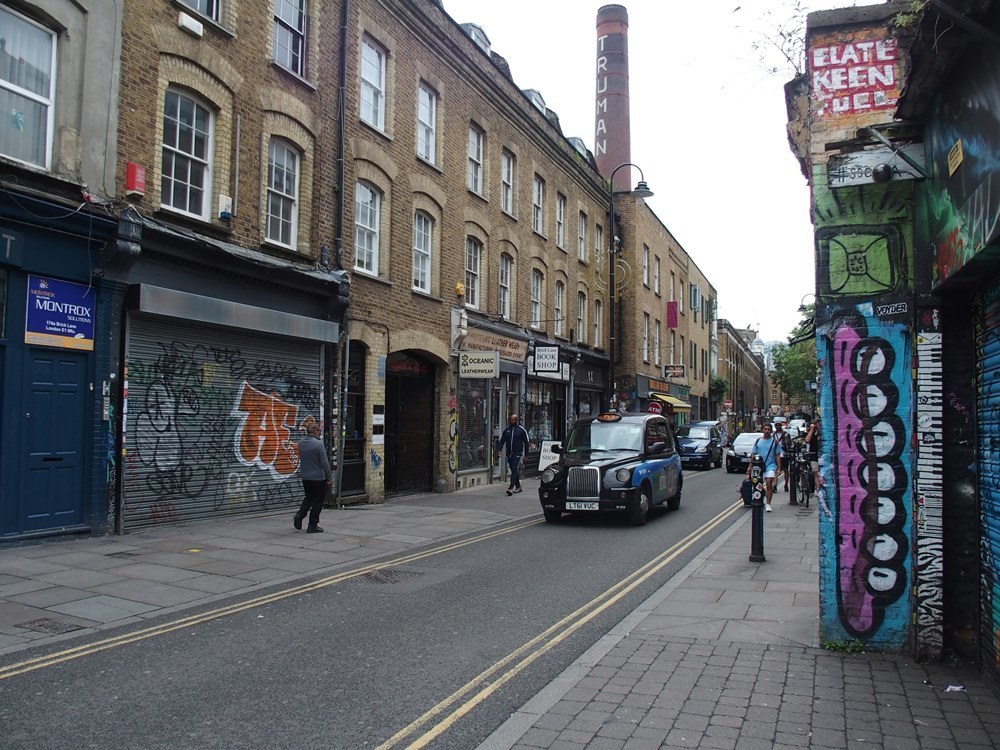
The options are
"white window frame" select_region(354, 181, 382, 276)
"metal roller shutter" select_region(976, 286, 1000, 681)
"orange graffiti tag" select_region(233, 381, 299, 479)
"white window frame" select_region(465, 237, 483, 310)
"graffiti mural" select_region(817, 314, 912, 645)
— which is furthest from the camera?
"white window frame" select_region(465, 237, 483, 310)

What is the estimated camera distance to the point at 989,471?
4957 millimetres

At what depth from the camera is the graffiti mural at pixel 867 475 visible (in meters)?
5.51

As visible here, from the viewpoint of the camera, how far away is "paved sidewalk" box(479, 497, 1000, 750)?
409 centimetres

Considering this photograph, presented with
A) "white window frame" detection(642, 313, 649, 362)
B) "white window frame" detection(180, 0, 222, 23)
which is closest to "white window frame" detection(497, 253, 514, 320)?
"white window frame" detection(180, 0, 222, 23)

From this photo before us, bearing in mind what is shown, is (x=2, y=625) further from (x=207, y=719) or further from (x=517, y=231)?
(x=517, y=231)

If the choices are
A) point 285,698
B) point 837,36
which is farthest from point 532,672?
point 837,36

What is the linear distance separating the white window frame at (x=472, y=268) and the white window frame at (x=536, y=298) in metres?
3.79

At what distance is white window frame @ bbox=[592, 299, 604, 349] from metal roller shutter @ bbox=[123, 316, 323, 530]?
17.5 m

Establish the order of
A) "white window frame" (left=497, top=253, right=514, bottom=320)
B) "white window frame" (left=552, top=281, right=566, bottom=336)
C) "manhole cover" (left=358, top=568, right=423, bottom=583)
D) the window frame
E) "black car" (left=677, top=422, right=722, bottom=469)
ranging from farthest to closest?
1. "black car" (left=677, top=422, right=722, bottom=469)
2. "white window frame" (left=552, top=281, right=566, bottom=336)
3. "white window frame" (left=497, top=253, right=514, bottom=320)
4. the window frame
5. "manhole cover" (left=358, top=568, right=423, bottom=583)

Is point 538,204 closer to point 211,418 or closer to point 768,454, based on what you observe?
point 768,454

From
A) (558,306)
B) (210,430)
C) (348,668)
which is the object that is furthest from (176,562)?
(558,306)

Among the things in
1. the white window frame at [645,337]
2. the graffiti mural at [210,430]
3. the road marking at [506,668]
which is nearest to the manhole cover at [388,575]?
the road marking at [506,668]

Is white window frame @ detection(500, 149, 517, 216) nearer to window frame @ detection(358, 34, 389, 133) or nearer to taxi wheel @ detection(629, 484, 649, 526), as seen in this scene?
window frame @ detection(358, 34, 389, 133)

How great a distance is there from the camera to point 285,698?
4.71 metres
